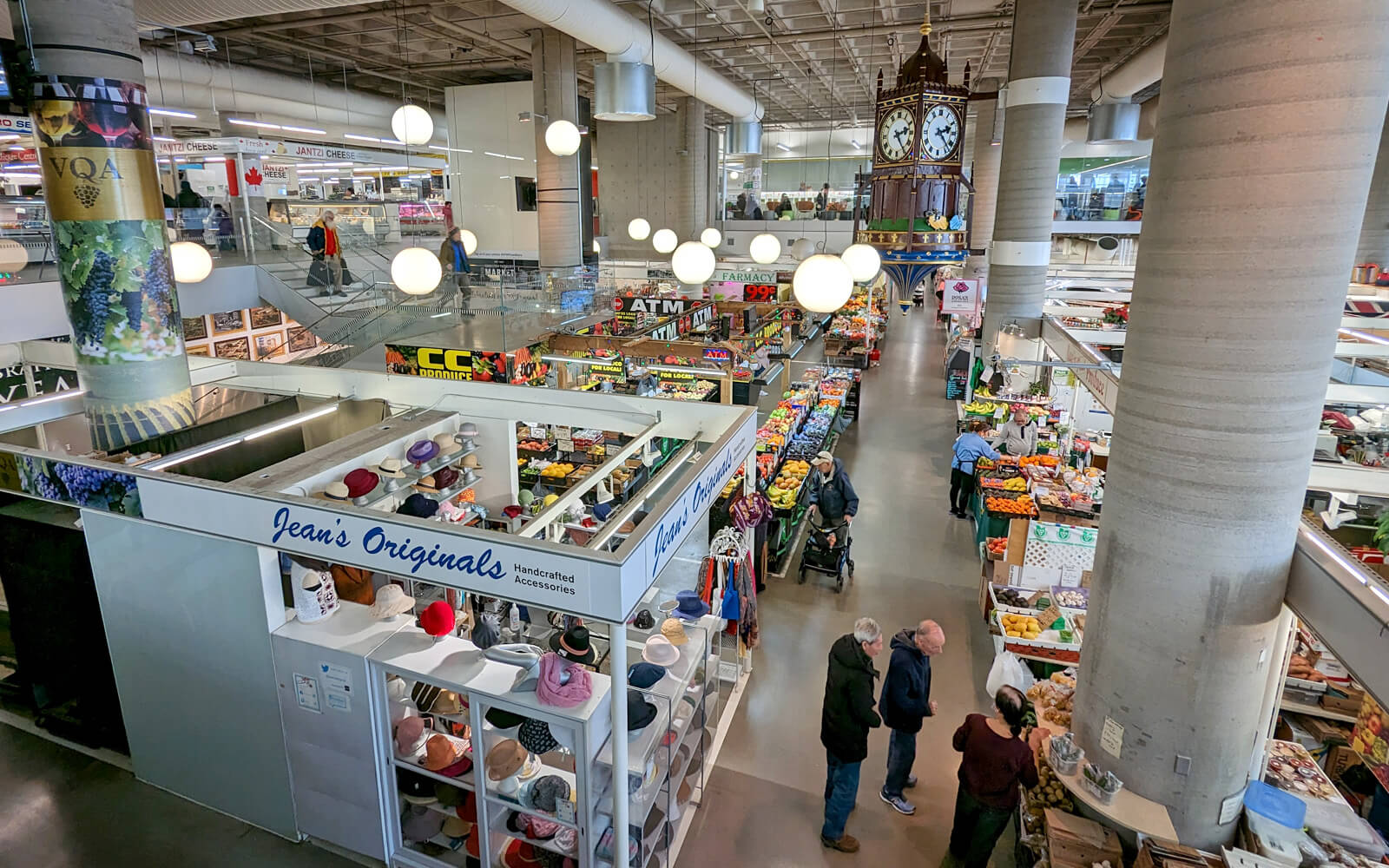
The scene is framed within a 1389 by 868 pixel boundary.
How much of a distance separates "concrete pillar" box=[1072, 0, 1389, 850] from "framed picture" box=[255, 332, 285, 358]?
13.8 metres

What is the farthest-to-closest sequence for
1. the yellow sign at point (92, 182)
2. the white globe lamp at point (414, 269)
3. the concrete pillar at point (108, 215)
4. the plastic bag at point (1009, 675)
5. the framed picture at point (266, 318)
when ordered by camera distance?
the framed picture at point (266, 318)
the white globe lamp at point (414, 269)
the plastic bag at point (1009, 675)
the yellow sign at point (92, 182)
the concrete pillar at point (108, 215)

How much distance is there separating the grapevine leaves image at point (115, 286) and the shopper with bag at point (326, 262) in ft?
21.6

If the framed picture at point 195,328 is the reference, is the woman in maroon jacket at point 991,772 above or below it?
below

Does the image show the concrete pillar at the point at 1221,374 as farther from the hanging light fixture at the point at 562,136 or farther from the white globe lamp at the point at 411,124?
the white globe lamp at the point at 411,124

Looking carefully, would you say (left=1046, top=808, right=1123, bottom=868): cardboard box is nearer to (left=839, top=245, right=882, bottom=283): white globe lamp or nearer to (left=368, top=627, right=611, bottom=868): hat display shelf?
(left=368, top=627, right=611, bottom=868): hat display shelf

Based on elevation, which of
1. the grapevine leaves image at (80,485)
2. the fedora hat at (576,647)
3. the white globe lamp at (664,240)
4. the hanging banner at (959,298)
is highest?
the white globe lamp at (664,240)

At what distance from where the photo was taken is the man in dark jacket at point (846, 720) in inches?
165

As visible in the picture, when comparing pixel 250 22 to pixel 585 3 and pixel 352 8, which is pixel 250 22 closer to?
pixel 352 8

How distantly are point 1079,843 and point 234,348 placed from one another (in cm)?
1390

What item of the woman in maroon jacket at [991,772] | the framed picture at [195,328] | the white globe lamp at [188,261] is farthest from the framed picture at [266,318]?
the woman in maroon jacket at [991,772]

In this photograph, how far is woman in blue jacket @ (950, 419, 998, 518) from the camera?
30.3 ft

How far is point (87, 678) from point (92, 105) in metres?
3.89

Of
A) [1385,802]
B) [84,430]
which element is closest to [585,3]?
[84,430]

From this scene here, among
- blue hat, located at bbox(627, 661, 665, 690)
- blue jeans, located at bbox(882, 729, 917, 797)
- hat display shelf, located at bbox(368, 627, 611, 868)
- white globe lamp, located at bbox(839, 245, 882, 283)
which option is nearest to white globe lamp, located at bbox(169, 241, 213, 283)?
hat display shelf, located at bbox(368, 627, 611, 868)
